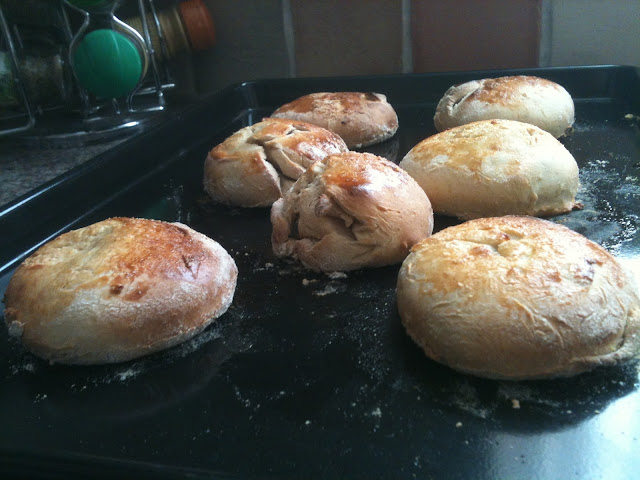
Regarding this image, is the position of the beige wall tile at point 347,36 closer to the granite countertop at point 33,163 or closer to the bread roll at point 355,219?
Result: the granite countertop at point 33,163

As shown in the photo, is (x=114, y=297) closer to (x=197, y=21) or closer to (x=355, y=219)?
(x=355, y=219)

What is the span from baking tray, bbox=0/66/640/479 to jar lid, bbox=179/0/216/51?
1.39 meters

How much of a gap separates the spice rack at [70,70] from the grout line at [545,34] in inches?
64.5

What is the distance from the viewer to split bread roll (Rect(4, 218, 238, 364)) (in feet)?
3.44

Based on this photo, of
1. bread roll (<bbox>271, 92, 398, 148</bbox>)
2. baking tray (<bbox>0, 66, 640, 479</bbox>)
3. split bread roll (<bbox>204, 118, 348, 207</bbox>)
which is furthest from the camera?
bread roll (<bbox>271, 92, 398, 148</bbox>)

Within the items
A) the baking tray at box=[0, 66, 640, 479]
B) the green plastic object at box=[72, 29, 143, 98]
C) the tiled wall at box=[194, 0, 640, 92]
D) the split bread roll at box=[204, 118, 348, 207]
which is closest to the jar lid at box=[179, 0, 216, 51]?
the tiled wall at box=[194, 0, 640, 92]

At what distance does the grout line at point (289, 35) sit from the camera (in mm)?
2607

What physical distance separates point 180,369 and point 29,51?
1.65 meters

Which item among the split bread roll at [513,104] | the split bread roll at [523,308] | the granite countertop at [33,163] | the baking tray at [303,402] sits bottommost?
the baking tray at [303,402]

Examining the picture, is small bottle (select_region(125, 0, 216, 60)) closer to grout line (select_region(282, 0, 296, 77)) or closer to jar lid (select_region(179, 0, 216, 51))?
jar lid (select_region(179, 0, 216, 51))

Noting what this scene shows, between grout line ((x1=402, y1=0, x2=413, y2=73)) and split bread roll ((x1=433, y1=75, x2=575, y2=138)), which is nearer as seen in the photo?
split bread roll ((x1=433, y1=75, x2=575, y2=138))

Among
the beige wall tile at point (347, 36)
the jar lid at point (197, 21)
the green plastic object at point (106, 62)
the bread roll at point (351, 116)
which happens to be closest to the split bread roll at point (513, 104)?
the bread roll at point (351, 116)

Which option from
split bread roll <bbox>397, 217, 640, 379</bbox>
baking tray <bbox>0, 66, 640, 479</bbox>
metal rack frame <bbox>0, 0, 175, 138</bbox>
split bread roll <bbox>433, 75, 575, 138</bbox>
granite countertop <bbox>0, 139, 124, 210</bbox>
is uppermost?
metal rack frame <bbox>0, 0, 175, 138</bbox>

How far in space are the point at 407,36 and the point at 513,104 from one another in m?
0.83
